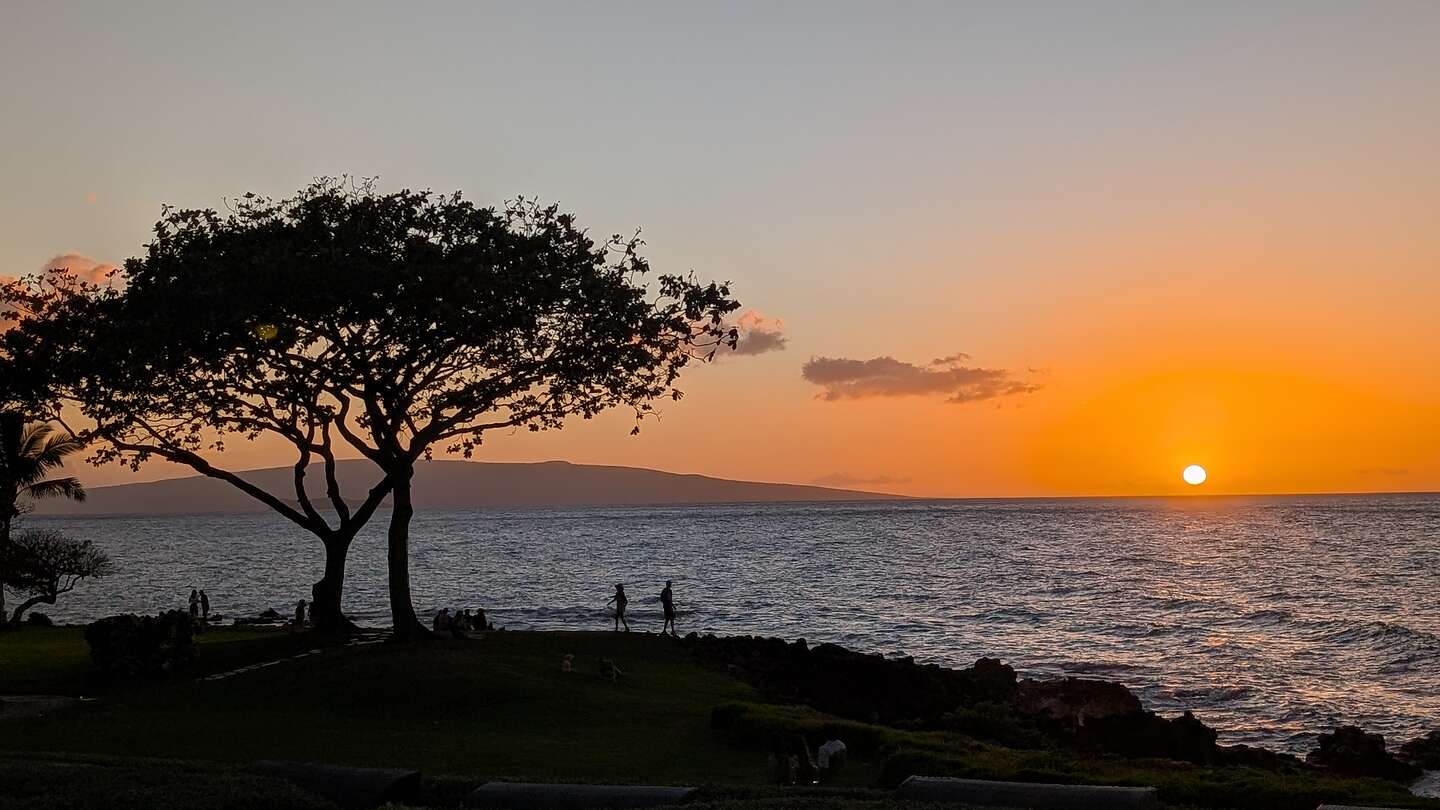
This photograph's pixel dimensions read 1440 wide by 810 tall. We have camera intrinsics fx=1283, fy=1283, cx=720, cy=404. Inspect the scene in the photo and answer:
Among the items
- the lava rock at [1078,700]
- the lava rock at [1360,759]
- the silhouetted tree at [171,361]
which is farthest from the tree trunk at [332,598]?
the lava rock at [1360,759]

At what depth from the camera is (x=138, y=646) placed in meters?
33.5

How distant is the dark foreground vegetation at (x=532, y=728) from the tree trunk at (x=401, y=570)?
1422 millimetres

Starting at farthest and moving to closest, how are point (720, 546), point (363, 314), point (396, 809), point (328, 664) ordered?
1. point (720, 546)
2. point (363, 314)
3. point (328, 664)
4. point (396, 809)

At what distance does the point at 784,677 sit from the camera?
122ft

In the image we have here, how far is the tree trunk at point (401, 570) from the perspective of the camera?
36406 mm

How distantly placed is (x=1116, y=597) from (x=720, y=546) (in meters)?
78.1

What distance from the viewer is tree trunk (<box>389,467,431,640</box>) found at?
3641 centimetres

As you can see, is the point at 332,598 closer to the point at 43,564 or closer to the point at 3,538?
the point at 3,538

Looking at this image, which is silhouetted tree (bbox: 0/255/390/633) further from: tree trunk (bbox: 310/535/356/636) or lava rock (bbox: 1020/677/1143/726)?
lava rock (bbox: 1020/677/1143/726)

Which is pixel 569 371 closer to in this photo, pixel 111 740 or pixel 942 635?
pixel 111 740

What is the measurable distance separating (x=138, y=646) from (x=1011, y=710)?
74.8 ft

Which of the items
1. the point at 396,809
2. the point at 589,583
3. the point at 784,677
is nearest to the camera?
the point at 396,809

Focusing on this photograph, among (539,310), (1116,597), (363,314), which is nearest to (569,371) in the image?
(539,310)

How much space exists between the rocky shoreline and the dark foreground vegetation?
0.15 m
